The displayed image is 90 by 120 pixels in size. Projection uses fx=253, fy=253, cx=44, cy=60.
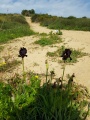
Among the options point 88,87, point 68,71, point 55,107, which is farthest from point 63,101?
point 68,71

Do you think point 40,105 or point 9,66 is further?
point 9,66

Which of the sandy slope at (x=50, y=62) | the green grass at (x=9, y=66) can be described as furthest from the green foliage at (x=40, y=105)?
the green grass at (x=9, y=66)

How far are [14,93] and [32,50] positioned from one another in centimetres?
495

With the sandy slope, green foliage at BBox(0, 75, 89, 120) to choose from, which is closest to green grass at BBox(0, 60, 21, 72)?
the sandy slope

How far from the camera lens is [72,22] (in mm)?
20828

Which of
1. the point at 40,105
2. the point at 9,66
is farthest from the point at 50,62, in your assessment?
the point at 40,105

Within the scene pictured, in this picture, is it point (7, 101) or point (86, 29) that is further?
point (86, 29)

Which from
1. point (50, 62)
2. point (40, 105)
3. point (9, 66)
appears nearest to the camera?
point (40, 105)

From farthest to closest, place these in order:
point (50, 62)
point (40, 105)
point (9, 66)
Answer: point (50, 62), point (9, 66), point (40, 105)

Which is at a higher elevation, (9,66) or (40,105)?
(40,105)

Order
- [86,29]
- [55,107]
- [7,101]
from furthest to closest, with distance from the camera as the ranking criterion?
[86,29]
[7,101]
[55,107]

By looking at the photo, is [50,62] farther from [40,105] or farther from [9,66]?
[40,105]

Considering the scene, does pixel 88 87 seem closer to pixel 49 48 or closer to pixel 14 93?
pixel 14 93

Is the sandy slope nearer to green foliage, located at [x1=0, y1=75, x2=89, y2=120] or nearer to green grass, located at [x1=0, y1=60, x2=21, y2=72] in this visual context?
green grass, located at [x1=0, y1=60, x2=21, y2=72]
